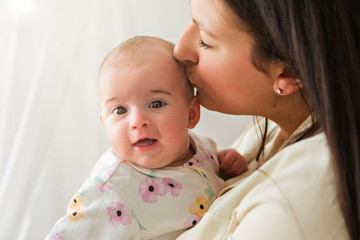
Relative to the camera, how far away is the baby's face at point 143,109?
1084 millimetres

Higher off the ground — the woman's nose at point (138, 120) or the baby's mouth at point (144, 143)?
the woman's nose at point (138, 120)

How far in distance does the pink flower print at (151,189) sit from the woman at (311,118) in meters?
0.15

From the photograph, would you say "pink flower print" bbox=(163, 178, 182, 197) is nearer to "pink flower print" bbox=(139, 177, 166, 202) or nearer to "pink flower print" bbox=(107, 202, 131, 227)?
"pink flower print" bbox=(139, 177, 166, 202)

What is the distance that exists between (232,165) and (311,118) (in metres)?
0.41

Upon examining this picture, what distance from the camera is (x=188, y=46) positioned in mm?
1104

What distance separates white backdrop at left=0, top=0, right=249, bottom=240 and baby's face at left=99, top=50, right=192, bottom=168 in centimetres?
44

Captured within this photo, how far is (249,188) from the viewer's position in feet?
3.04

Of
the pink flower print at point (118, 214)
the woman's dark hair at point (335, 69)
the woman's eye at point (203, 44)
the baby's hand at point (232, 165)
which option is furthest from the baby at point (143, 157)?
the woman's dark hair at point (335, 69)

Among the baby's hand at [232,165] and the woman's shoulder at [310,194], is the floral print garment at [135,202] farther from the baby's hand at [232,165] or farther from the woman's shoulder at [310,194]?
the woman's shoulder at [310,194]

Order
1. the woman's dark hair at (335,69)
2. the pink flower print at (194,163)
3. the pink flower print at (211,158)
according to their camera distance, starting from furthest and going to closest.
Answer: the pink flower print at (211,158) → the pink flower print at (194,163) → the woman's dark hair at (335,69)

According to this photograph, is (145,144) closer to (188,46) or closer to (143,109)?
(143,109)

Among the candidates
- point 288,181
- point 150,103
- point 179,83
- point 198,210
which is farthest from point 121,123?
point 288,181

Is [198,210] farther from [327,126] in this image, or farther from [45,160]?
[45,160]

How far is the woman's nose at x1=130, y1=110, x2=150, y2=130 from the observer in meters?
1.06
